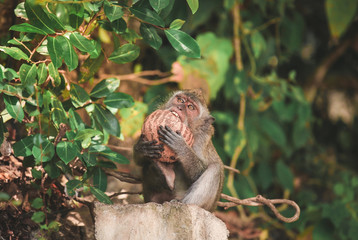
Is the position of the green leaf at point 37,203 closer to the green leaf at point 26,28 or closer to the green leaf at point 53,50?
the green leaf at point 53,50

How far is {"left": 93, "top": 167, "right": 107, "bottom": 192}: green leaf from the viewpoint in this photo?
134 inches

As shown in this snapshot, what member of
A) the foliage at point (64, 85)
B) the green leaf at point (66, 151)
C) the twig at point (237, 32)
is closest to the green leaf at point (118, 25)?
the foliage at point (64, 85)

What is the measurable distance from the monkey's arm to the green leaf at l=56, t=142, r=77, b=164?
582 mm

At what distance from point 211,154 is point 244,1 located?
3.99 m

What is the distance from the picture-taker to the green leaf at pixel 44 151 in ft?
9.99

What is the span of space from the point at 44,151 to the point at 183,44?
3.51 ft

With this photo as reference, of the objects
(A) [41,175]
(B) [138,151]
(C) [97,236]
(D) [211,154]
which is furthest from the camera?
(D) [211,154]

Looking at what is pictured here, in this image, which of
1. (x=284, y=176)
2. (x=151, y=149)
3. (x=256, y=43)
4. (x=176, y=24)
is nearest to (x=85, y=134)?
(x=151, y=149)

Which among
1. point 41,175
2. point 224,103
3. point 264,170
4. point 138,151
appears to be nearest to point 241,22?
point 224,103

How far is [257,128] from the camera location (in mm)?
6793

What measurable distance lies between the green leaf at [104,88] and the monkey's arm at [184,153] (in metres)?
0.46

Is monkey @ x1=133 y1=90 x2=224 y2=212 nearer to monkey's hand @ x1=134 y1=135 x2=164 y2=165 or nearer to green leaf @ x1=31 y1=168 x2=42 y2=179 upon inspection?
monkey's hand @ x1=134 y1=135 x2=164 y2=165

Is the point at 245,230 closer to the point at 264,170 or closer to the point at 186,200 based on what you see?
the point at 264,170

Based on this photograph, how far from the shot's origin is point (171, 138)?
129 inches
